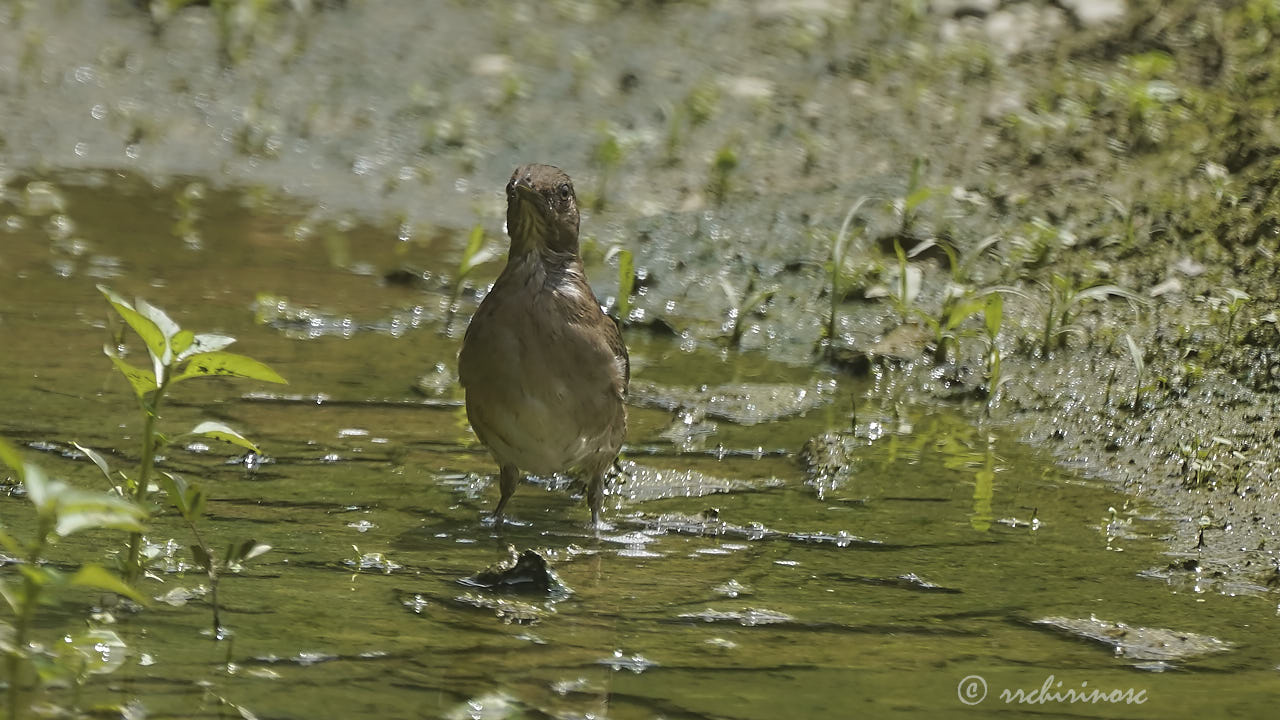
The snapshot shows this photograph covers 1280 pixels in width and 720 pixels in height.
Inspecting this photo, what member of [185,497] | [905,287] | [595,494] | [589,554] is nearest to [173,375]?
[185,497]

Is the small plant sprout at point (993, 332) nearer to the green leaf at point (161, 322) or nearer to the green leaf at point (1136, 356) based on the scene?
the green leaf at point (1136, 356)

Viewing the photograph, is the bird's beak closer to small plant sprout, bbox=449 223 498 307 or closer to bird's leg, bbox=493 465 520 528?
bird's leg, bbox=493 465 520 528

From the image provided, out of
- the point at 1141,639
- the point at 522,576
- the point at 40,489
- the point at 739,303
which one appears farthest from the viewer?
the point at 739,303

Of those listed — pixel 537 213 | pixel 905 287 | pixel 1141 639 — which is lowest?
pixel 1141 639

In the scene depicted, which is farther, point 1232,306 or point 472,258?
point 472,258

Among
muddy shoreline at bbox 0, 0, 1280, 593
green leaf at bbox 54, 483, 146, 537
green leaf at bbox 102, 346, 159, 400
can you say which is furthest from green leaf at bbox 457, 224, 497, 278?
green leaf at bbox 54, 483, 146, 537

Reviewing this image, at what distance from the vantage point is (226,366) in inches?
137

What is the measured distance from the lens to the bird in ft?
16.9

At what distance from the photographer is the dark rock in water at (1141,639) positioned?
153 inches

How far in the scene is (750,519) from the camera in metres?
5.07

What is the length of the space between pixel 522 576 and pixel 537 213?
1541 millimetres

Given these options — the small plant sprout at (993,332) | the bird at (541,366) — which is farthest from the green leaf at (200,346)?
the small plant sprout at (993,332)

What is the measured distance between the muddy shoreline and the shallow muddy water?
0.42m

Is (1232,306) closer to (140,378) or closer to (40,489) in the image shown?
(140,378)
